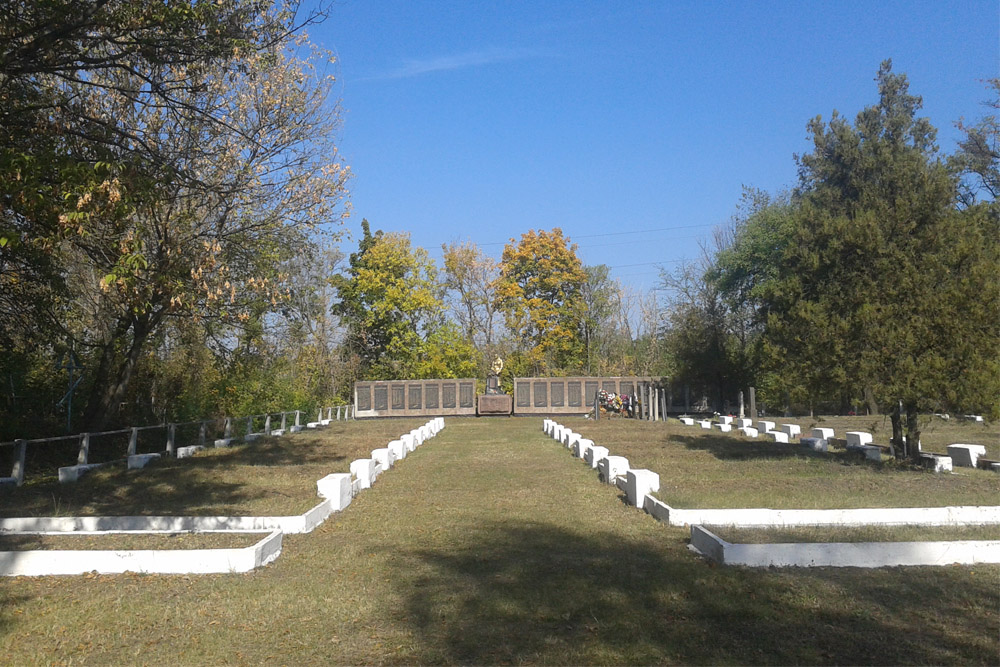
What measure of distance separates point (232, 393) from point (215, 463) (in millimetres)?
9239

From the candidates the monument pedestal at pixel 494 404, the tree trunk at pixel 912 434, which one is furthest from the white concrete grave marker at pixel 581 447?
the monument pedestal at pixel 494 404

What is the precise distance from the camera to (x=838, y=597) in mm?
6473

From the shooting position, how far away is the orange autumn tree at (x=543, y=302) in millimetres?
52812

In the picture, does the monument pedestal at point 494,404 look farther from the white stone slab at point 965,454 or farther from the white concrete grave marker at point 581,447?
the white stone slab at point 965,454

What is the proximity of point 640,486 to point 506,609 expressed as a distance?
5277 millimetres

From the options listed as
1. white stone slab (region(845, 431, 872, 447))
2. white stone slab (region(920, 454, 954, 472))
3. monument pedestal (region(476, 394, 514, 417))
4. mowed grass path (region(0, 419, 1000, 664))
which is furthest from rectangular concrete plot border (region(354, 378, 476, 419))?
mowed grass path (region(0, 419, 1000, 664))

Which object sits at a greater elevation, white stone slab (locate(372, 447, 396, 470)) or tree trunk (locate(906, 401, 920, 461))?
tree trunk (locate(906, 401, 920, 461))

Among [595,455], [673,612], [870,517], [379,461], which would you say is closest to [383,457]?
[379,461]

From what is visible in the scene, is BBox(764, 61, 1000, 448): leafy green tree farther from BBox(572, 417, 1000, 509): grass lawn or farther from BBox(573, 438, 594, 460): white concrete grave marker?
BBox(573, 438, 594, 460): white concrete grave marker

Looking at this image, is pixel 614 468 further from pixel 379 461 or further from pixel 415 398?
pixel 415 398

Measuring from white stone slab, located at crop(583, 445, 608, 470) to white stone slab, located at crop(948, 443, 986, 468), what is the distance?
252 inches

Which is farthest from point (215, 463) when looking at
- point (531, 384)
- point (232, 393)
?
point (531, 384)

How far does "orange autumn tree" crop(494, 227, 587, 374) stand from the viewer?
5281cm

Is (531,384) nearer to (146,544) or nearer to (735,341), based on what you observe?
(735,341)
